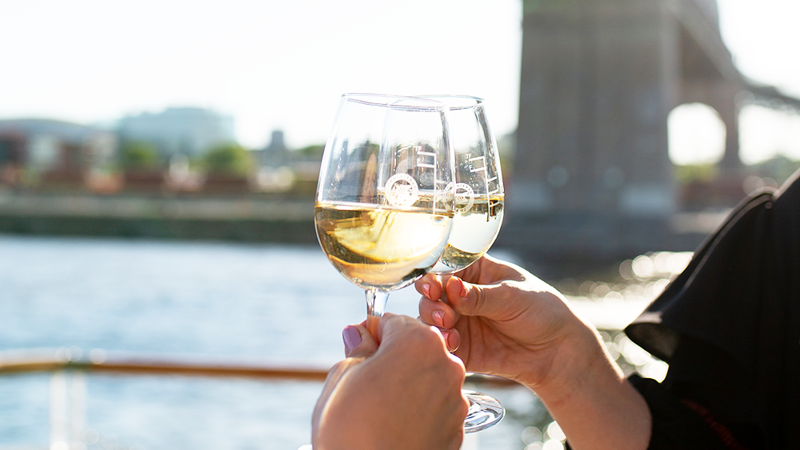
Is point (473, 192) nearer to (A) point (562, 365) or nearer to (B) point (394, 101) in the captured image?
(B) point (394, 101)

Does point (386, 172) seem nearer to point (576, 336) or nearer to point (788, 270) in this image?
point (576, 336)

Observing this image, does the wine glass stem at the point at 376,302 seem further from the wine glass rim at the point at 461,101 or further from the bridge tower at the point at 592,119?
the bridge tower at the point at 592,119

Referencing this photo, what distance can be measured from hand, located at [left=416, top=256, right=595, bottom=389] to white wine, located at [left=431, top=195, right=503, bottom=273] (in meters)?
0.04

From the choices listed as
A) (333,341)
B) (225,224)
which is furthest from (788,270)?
(225,224)

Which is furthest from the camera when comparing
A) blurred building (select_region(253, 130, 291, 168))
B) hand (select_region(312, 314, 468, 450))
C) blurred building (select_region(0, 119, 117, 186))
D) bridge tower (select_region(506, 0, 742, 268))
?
blurred building (select_region(253, 130, 291, 168))

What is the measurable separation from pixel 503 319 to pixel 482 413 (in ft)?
0.49

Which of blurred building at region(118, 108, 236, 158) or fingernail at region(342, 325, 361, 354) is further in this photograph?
blurred building at region(118, 108, 236, 158)

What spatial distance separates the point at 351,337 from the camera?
803mm

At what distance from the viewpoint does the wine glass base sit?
1000 millimetres

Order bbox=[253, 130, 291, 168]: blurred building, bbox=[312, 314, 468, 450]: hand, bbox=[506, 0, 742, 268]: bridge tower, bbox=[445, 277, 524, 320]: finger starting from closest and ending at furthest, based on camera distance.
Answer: bbox=[312, 314, 468, 450]: hand
bbox=[445, 277, 524, 320]: finger
bbox=[506, 0, 742, 268]: bridge tower
bbox=[253, 130, 291, 168]: blurred building

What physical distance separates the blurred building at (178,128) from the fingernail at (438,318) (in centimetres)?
9011

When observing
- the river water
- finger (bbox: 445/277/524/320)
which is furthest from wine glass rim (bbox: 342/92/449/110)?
the river water

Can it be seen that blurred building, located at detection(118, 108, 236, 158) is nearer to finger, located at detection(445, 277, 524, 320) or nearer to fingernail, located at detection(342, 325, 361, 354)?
→ finger, located at detection(445, 277, 524, 320)

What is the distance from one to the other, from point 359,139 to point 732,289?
0.82 meters
